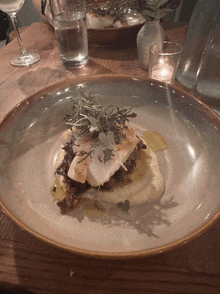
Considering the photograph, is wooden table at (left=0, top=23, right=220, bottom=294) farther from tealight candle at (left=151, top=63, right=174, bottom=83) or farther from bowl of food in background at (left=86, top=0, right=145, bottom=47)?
bowl of food in background at (left=86, top=0, right=145, bottom=47)

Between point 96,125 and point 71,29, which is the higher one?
point 71,29

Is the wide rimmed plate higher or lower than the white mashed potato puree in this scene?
higher

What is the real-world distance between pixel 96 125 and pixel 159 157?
0.32m

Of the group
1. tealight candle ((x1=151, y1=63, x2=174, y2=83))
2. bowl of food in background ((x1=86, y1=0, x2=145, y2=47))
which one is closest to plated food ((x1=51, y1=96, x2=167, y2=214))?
tealight candle ((x1=151, y1=63, x2=174, y2=83))

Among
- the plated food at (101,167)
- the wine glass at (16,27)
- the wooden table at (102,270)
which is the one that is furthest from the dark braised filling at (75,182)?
A: the wine glass at (16,27)

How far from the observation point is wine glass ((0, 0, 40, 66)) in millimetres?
1469

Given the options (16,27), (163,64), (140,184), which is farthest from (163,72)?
(16,27)

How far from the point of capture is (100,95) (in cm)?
113

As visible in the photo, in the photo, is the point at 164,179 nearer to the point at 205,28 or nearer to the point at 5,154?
the point at 5,154

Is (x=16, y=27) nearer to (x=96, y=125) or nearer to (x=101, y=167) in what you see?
(x=96, y=125)

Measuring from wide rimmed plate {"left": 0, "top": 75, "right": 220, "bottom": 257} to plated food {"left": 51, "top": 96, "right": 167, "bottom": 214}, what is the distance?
0.18 ft

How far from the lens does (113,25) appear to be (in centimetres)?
180

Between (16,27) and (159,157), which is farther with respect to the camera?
(16,27)

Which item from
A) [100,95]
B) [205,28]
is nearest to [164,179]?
[100,95]
